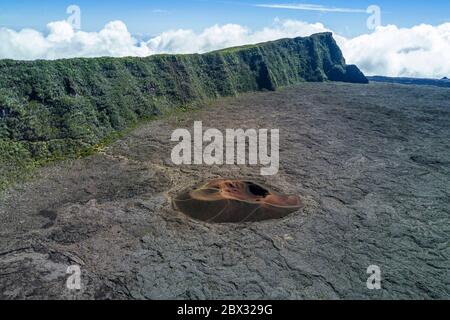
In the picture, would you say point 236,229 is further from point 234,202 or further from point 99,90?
point 99,90

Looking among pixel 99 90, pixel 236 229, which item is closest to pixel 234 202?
pixel 236 229

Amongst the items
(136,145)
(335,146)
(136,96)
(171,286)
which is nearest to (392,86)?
(335,146)

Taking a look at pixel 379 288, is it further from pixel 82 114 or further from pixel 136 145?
pixel 82 114

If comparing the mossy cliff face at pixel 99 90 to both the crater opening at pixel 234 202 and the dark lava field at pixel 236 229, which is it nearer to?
the dark lava field at pixel 236 229

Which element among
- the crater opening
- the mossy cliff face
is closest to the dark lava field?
the crater opening

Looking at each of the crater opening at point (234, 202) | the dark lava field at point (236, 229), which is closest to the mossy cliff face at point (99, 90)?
the dark lava field at point (236, 229)

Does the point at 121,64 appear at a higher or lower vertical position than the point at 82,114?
higher
